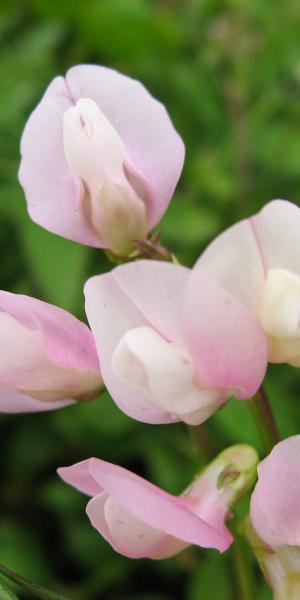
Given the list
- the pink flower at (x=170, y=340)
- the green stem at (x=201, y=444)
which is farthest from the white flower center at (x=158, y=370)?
the green stem at (x=201, y=444)

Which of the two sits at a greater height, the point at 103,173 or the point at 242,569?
the point at 103,173

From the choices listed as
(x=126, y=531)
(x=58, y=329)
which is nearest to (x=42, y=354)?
(x=58, y=329)

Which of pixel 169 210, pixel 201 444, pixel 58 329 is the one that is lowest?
pixel 169 210

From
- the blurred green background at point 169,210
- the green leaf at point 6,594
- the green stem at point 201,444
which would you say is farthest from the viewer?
the blurred green background at point 169,210

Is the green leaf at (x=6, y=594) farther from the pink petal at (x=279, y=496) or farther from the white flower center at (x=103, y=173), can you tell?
the white flower center at (x=103, y=173)

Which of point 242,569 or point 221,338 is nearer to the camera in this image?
point 221,338

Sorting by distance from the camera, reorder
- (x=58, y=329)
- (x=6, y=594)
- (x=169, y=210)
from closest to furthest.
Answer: (x=6, y=594), (x=58, y=329), (x=169, y=210)

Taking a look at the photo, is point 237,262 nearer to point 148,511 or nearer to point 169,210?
point 148,511
